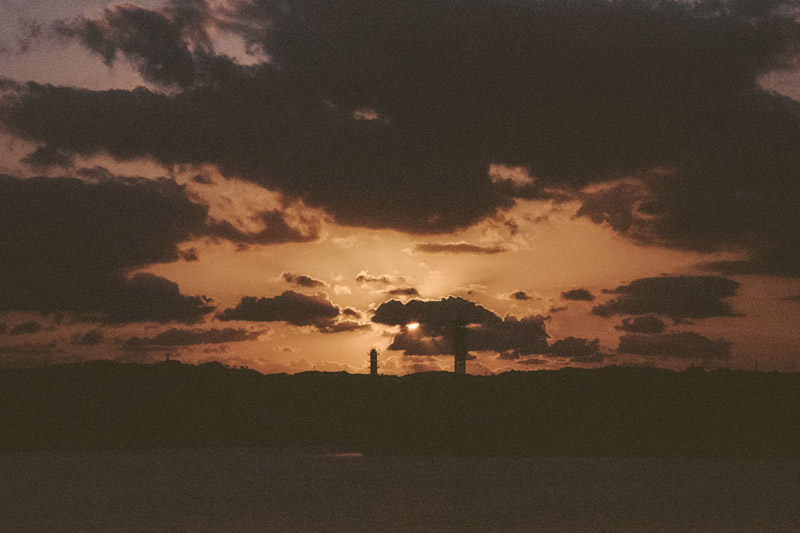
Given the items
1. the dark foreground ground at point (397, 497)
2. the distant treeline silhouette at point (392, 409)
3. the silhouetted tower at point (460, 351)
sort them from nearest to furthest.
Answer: the dark foreground ground at point (397, 497) < the distant treeline silhouette at point (392, 409) < the silhouetted tower at point (460, 351)

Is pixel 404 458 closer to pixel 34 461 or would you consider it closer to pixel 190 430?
pixel 34 461

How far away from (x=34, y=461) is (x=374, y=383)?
65.0m

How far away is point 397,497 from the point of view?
31.6 metres

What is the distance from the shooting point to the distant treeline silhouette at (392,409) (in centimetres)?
9062

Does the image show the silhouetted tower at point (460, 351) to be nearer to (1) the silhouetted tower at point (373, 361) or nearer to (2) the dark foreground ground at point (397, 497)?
(1) the silhouetted tower at point (373, 361)

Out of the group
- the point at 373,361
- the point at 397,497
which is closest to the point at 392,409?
the point at 373,361

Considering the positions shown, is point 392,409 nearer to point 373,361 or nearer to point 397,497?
point 373,361

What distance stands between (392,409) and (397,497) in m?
79.6

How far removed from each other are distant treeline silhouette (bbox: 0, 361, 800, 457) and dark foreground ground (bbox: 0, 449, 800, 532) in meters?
35.2

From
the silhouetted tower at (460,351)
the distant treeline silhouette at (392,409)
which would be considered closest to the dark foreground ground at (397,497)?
the distant treeline silhouette at (392,409)

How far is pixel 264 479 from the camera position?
132ft

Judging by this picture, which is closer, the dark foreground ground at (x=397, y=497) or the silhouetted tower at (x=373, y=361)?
the dark foreground ground at (x=397, y=497)

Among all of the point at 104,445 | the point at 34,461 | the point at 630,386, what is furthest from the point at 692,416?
the point at 34,461

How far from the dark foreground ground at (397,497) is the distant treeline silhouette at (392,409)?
115ft
